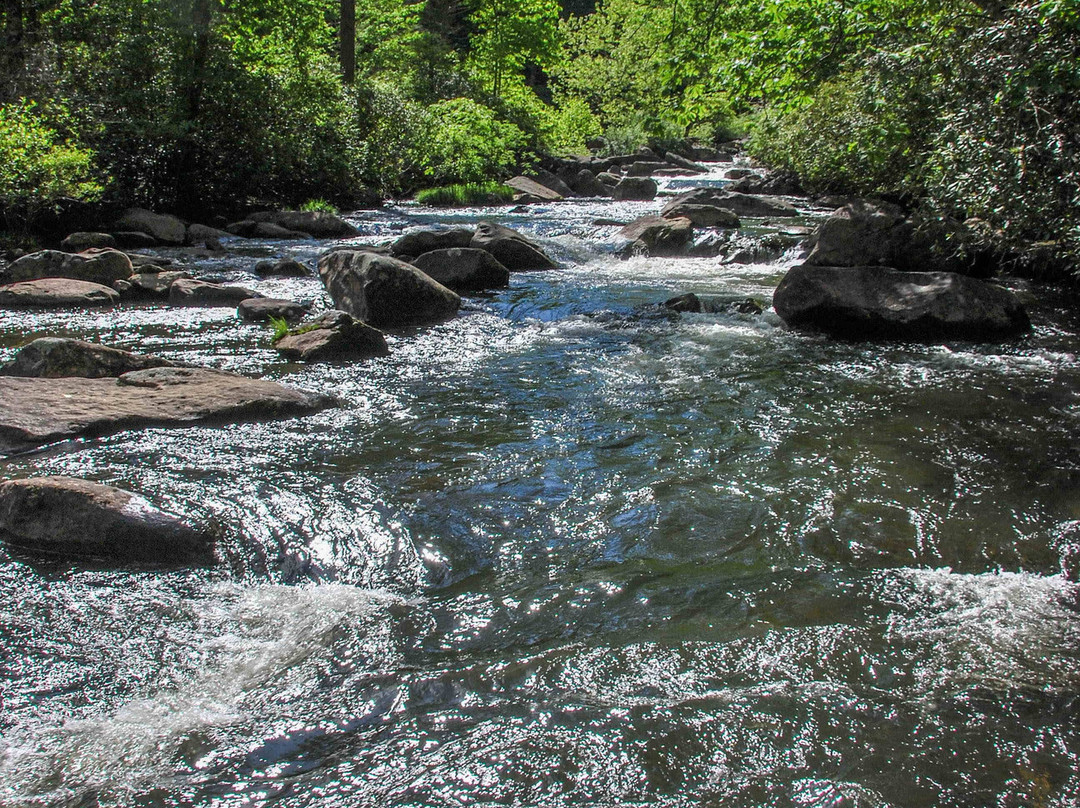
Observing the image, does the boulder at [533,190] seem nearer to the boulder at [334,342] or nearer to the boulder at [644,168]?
the boulder at [644,168]

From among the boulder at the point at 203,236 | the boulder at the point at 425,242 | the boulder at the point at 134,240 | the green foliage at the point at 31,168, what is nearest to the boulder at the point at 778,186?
the boulder at the point at 425,242

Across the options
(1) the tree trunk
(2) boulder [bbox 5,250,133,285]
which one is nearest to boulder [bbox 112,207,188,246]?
(2) boulder [bbox 5,250,133,285]

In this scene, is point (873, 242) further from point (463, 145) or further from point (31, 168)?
point (463, 145)

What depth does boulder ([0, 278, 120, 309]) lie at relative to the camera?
9.68m

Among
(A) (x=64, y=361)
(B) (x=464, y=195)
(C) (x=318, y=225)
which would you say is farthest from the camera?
(B) (x=464, y=195)

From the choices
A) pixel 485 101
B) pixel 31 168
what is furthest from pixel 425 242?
pixel 485 101

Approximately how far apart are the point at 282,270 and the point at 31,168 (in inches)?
162

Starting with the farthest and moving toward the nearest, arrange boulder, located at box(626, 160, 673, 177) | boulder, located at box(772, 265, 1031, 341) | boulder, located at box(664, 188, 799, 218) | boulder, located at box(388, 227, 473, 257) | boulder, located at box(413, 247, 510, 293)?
boulder, located at box(626, 160, 673, 177)
boulder, located at box(664, 188, 799, 218)
boulder, located at box(388, 227, 473, 257)
boulder, located at box(413, 247, 510, 293)
boulder, located at box(772, 265, 1031, 341)

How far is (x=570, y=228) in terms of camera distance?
16.8 m

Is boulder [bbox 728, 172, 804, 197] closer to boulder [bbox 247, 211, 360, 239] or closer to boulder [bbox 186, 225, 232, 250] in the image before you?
boulder [bbox 247, 211, 360, 239]

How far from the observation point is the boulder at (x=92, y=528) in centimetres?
398

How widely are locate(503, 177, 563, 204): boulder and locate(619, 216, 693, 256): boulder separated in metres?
9.06

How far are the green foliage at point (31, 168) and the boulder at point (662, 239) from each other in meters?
9.44

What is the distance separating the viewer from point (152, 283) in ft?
34.6
